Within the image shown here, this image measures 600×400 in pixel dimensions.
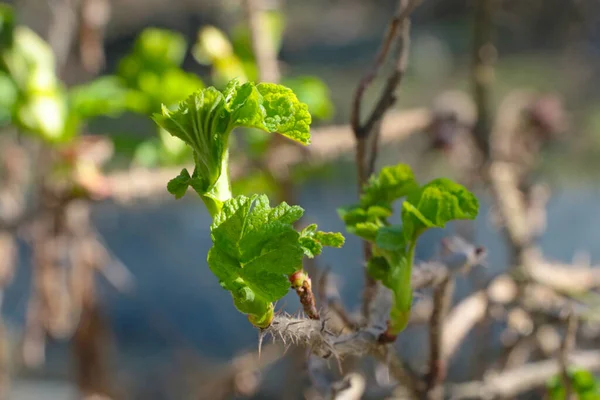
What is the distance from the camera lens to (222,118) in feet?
0.82

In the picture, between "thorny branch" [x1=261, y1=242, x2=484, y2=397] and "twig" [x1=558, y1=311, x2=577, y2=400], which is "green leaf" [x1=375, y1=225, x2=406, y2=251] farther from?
"twig" [x1=558, y1=311, x2=577, y2=400]

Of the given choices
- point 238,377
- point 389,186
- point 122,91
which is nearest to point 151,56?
point 122,91

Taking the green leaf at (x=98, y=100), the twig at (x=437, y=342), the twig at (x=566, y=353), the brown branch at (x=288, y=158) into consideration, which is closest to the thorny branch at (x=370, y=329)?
the twig at (x=437, y=342)

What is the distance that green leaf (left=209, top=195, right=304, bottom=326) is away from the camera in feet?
0.81

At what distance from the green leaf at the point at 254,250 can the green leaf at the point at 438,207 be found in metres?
0.06

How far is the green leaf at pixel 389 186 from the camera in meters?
0.31

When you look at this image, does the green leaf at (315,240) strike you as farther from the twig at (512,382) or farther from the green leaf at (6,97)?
the green leaf at (6,97)

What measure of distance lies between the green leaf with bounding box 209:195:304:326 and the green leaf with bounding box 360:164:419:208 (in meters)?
0.08

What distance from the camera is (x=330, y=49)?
9.43ft

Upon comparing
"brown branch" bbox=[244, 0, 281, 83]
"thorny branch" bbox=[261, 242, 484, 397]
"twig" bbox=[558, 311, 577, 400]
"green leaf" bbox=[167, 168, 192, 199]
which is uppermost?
"brown branch" bbox=[244, 0, 281, 83]

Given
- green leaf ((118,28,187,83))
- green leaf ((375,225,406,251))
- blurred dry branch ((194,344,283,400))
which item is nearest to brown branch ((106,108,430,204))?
green leaf ((118,28,187,83))

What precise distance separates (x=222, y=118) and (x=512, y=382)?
15.6 inches

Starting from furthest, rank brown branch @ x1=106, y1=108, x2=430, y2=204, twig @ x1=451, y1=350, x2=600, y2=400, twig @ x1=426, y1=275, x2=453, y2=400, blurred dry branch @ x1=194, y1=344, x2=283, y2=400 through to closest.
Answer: blurred dry branch @ x1=194, y1=344, x2=283, y2=400, brown branch @ x1=106, y1=108, x2=430, y2=204, twig @ x1=451, y1=350, x2=600, y2=400, twig @ x1=426, y1=275, x2=453, y2=400

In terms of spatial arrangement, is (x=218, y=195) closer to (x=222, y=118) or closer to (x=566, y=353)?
(x=222, y=118)
